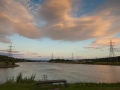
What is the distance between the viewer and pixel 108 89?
484 inches

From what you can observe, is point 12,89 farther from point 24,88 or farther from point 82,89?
point 82,89

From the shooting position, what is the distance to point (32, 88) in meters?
12.5

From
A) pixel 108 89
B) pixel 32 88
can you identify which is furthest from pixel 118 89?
pixel 32 88

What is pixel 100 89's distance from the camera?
1228 centimetres

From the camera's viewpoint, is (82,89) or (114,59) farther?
(114,59)

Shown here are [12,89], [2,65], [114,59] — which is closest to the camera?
[12,89]

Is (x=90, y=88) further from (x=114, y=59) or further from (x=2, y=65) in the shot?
(x=114, y=59)

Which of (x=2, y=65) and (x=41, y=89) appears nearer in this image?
(x=41, y=89)

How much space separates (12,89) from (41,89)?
2463 millimetres

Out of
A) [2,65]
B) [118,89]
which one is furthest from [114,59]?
[118,89]

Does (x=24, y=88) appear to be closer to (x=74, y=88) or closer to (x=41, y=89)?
(x=41, y=89)

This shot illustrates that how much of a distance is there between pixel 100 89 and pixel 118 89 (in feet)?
5.12

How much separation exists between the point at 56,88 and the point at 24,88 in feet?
9.17

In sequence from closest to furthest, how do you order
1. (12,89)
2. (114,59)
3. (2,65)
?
(12,89) → (2,65) → (114,59)
